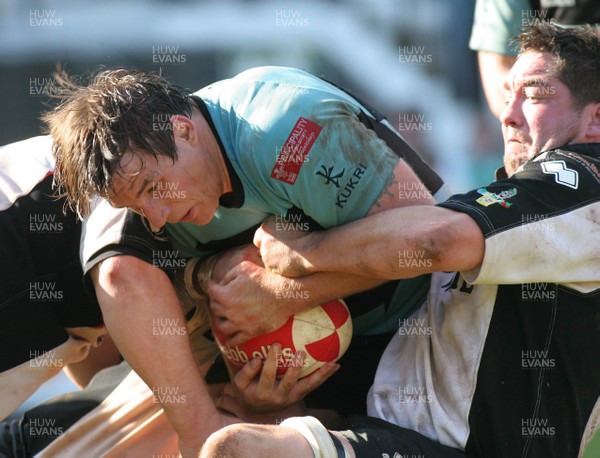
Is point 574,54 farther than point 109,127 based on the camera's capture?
Yes

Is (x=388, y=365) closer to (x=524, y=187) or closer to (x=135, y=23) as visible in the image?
(x=524, y=187)

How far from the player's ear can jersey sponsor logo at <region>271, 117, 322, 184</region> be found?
1.12 ft

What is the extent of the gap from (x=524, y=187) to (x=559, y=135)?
383mm

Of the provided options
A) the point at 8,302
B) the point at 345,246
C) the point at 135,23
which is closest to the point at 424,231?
the point at 345,246

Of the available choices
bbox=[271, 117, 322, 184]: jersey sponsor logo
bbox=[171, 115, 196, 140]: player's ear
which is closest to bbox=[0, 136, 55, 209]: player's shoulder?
bbox=[171, 115, 196, 140]: player's ear

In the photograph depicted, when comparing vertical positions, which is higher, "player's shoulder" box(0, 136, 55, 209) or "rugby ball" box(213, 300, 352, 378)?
"player's shoulder" box(0, 136, 55, 209)

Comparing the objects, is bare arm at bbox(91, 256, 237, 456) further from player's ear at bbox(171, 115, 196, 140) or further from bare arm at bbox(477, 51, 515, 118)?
bare arm at bbox(477, 51, 515, 118)

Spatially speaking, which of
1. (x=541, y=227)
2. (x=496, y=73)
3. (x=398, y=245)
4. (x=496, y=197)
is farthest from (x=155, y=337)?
(x=496, y=73)

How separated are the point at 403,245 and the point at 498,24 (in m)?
2.46

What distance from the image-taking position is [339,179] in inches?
132

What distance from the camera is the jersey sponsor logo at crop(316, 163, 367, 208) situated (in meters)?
3.35

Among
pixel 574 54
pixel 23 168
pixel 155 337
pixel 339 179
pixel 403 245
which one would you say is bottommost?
pixel 155 337

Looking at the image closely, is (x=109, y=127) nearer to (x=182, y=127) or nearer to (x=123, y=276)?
(x=182, y=127)

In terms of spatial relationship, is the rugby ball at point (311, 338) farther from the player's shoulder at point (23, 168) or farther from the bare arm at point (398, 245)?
the player's shoulder at point (23, 168)
